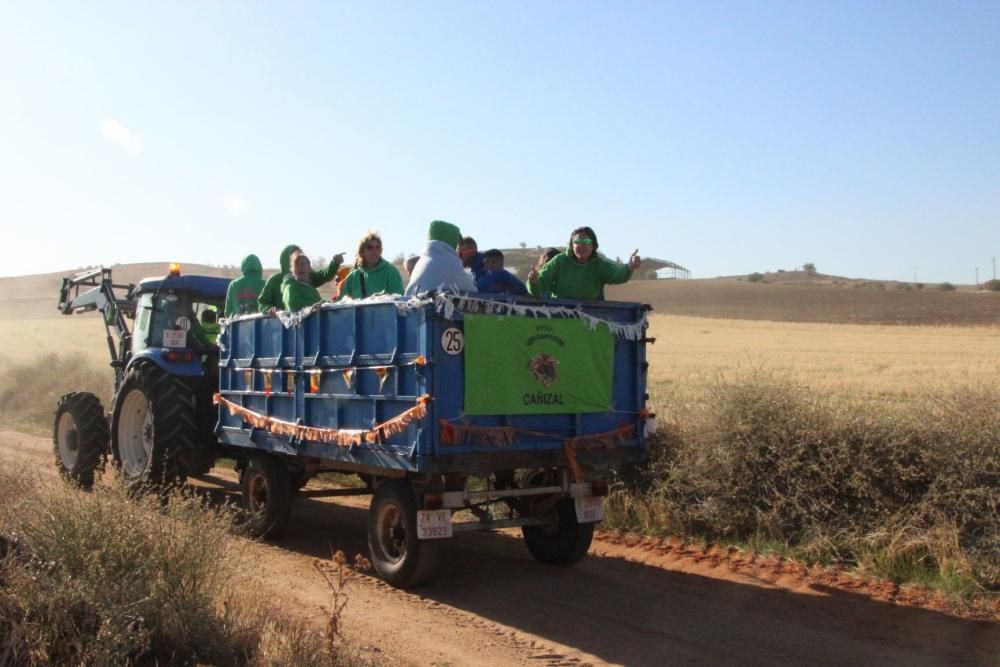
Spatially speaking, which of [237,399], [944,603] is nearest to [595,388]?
[944,603]

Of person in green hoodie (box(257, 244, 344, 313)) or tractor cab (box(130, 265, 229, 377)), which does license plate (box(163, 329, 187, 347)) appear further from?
person in green hoodie (box(257, 244, 344, 313))

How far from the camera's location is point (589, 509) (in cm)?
734

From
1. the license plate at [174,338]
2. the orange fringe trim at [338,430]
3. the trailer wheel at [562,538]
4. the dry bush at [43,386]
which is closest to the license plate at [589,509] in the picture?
the trailer wheel at [562,538]

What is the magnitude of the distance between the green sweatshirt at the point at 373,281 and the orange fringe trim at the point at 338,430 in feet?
3.72

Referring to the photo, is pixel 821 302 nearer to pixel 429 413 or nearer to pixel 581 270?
pixel 581 270

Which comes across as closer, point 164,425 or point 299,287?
point 299,287

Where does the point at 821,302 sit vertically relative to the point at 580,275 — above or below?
above

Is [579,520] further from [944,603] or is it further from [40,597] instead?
[40,597]

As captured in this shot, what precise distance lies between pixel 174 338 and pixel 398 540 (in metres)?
4.27

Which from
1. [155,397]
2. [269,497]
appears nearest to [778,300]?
[155,397]

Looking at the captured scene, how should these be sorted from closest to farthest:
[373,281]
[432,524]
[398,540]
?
[432,524] → [398,540] → [373,281]

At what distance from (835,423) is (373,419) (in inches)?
153

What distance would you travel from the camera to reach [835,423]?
7949 mm

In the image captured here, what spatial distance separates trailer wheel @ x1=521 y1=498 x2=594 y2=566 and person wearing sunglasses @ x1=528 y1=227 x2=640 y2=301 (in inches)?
70.6
